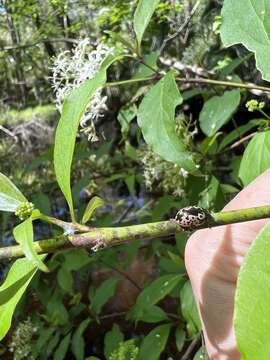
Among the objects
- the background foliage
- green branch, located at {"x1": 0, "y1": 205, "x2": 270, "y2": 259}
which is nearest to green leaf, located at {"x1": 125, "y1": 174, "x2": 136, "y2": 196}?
the background foliage

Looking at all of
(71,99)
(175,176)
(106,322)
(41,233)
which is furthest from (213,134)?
(41,233)

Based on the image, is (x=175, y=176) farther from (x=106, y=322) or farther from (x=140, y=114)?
(x=106, y=322)

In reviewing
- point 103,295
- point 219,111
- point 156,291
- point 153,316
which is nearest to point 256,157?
point 219,111

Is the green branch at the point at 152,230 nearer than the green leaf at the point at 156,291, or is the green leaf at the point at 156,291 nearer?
the green branch at the point at 152,230

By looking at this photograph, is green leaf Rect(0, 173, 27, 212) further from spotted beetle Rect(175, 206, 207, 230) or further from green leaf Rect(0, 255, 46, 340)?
spotted beetle Rect(175, 206, 207, 230)

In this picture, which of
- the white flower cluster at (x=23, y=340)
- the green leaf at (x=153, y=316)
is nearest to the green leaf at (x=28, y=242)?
the green leaf at (x=153, y=316)

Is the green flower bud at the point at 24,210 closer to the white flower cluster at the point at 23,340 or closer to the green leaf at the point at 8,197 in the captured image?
the green leaf at the point at 8,197
